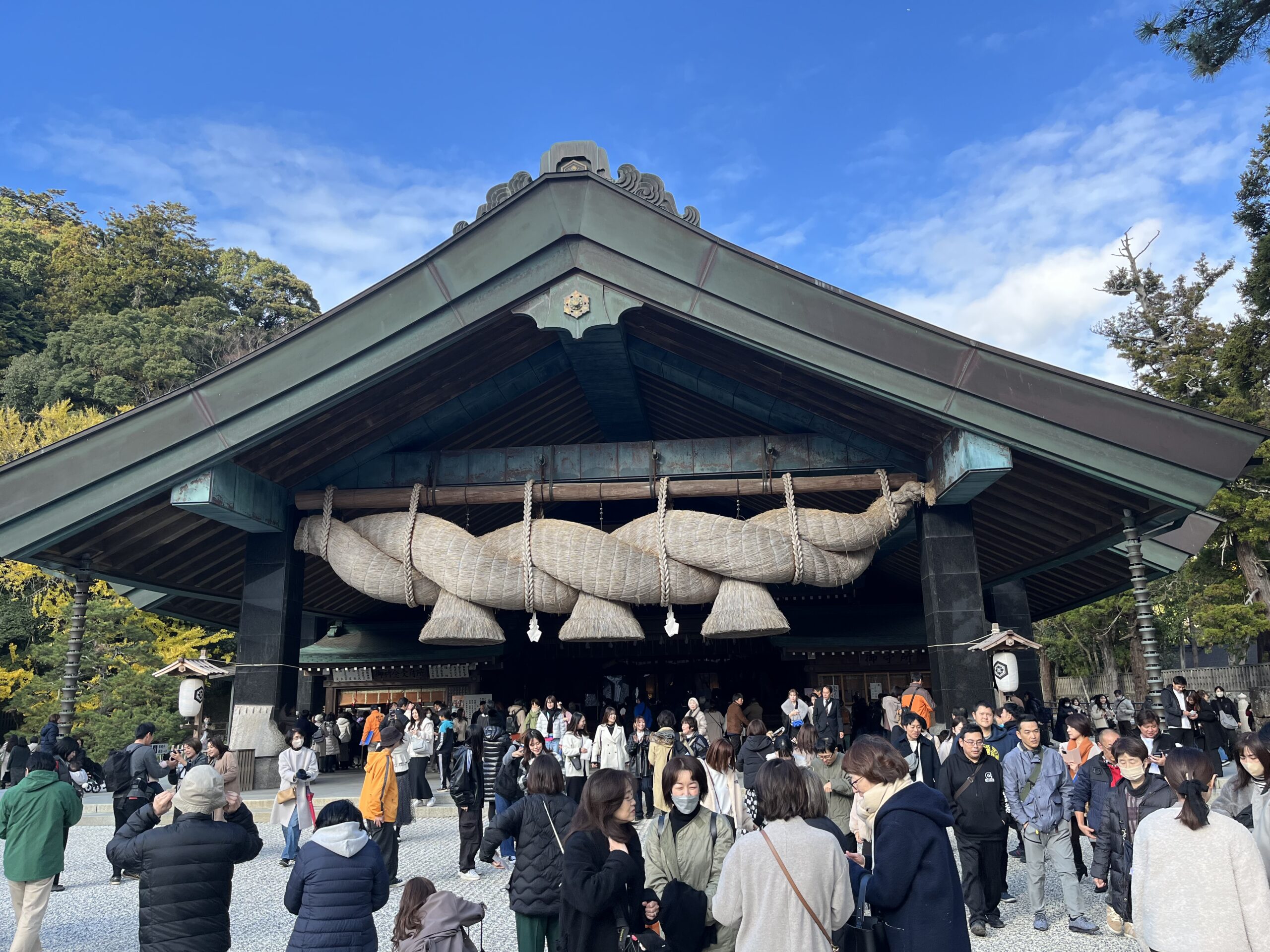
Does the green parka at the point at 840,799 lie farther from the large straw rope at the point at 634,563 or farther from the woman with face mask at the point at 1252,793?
the large straw rope at the point at 634,563

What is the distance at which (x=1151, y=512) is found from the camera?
31.5 ft

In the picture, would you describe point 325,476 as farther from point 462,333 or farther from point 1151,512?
point 1151,512

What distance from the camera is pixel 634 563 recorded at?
10.9 metres

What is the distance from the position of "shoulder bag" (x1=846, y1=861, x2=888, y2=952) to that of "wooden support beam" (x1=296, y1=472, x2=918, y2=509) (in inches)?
332

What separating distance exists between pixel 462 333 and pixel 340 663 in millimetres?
10261

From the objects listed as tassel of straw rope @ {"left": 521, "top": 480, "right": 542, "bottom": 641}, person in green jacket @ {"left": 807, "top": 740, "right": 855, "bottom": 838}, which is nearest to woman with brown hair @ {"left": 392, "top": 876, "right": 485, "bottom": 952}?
person in green jacket @ {"left": 807, "top": 740, "right": 855, "bottom": 838}

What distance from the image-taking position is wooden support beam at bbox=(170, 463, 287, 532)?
1022 centimetres

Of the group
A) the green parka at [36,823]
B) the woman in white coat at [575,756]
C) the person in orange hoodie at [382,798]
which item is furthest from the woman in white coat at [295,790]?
the woman in white coat at [575,756]

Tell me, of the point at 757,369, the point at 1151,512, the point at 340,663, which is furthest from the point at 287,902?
the point at 340,663

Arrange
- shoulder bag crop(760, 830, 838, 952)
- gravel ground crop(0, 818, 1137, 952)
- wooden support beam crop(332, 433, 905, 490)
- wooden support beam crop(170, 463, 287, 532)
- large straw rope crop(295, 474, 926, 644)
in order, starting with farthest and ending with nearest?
1. wooden support beam crop(332, 433, 905, 490)
2. large straw rope crop(295, 474, 926, 644)
3. wooden support beam crop(170, 463, 287, 532)
4. gravel ground crop(0, 818, 1137, 952)
5. shoulder bag crop(760, 830, 838, 952)

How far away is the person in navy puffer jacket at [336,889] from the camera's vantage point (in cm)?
360

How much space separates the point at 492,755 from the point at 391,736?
7.93 ft

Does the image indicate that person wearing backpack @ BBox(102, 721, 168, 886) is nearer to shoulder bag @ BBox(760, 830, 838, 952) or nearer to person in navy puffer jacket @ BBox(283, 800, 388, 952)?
person in navy puffer jacket @ BBox(283, 800, 388, 952)

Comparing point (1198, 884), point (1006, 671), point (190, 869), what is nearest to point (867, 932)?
point (1198, 884)
